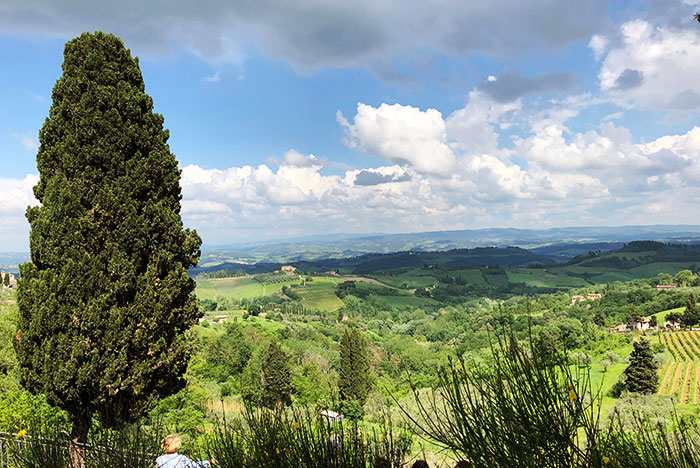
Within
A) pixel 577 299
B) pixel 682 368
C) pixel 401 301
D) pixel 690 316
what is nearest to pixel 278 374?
pixel 682 368

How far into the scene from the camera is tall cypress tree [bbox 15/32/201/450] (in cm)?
754

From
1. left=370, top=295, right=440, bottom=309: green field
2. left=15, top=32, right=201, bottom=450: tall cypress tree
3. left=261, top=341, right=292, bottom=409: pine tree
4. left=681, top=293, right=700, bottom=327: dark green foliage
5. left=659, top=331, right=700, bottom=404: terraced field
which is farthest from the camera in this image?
left=370, top=295, right=440, bottom=309: green field

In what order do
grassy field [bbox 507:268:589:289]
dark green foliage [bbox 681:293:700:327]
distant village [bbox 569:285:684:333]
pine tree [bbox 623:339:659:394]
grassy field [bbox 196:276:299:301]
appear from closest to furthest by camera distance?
pine tree [bbox 623:339:659:394], dark green foliage [bbox 681:293:700:327], distant village [bbox 569:285:684:333], grassy field [bbox 196:276:299:301], grassy field [bbox 507:268:589:289]

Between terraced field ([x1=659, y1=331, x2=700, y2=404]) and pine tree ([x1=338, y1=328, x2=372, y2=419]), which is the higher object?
pine tree ([x1=338, y1=328, x2=372, y2=419])

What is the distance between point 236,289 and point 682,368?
162281mm

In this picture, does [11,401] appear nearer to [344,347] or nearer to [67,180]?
[67,180]

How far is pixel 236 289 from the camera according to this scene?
179750 mm

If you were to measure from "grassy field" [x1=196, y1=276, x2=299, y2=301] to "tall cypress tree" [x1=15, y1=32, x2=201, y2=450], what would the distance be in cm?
15393

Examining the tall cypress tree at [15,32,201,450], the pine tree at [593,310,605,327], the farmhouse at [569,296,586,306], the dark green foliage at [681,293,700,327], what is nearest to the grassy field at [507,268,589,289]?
the farmhouse at [569,296,586,306]

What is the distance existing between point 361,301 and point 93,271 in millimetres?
147334

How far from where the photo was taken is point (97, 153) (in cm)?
821

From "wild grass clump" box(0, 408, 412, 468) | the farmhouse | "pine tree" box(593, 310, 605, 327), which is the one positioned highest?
"wild grass clump" box(0, 408, 412, 468)

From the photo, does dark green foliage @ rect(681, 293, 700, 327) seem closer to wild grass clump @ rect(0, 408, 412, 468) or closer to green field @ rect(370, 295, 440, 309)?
green field @ rect(370, 295, 440, 309)

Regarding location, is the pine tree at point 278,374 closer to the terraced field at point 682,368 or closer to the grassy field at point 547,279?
the terraced field at point 682,368
